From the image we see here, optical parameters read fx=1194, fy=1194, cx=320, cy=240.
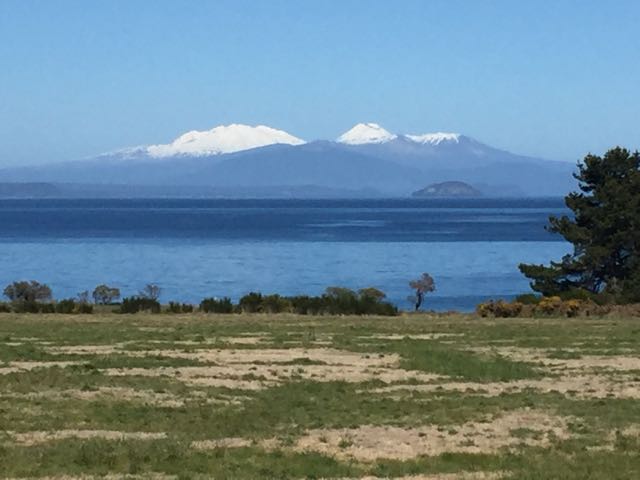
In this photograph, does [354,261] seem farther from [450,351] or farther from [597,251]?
[450,351]

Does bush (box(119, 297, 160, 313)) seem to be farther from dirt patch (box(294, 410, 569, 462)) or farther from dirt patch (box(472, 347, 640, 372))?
dirt patch (box(294, 410, 569, 462))

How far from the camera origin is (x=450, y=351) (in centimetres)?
2892

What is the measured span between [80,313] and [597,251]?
2352cm

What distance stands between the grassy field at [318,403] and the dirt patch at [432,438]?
42 mm

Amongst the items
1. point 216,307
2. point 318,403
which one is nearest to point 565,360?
point 318,403

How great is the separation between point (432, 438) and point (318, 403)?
3785 millimetres

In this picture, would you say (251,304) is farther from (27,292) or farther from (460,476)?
(460,476)

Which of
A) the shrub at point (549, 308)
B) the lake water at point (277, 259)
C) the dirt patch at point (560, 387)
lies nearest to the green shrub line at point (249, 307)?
the shrub at point (549, 308)

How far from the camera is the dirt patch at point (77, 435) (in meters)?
16.6

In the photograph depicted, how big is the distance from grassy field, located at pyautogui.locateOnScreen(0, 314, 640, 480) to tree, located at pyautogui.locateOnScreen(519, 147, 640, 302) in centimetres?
1830

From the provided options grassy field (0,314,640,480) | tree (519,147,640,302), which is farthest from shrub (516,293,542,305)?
grassy field (0,314,640,480)

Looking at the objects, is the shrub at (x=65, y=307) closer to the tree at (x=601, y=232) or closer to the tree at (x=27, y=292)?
the tree at (x=27, y=292)

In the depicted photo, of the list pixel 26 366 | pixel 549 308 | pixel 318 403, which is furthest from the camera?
pixel 549 308

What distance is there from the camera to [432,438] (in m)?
17.2
